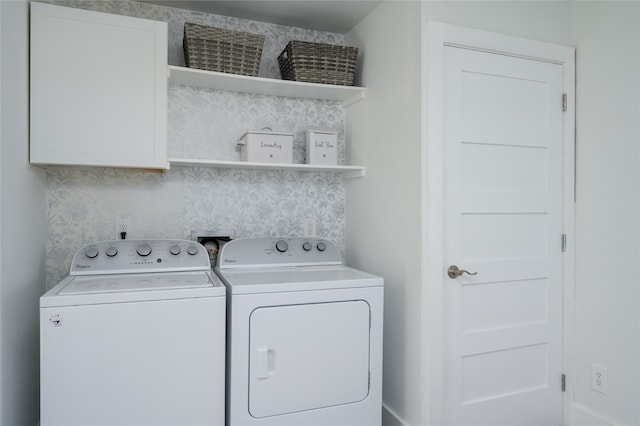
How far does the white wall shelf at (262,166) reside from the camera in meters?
2.25

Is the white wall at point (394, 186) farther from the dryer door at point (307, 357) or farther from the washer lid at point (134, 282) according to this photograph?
the washer lid at point (134, 282)

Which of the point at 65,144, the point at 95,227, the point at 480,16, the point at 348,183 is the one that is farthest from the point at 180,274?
the point at 480,16

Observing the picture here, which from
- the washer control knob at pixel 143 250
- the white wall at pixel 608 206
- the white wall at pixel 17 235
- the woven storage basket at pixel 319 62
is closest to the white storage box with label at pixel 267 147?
the woven storage basket at pixel 319 62

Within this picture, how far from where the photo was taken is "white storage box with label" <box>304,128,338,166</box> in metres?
2.57

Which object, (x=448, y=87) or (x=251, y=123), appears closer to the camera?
(x=448, y=87)

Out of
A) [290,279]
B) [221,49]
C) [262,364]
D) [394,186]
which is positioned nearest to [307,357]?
[262,364]

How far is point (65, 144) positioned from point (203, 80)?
0.77 m

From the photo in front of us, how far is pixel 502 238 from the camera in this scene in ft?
7.41

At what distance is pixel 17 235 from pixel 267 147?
1.21 m

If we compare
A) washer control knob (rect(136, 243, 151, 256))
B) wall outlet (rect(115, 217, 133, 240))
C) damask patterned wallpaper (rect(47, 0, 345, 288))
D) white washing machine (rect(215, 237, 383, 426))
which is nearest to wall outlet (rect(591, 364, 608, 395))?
white washing machine (rect(215, 237, 383, 426))

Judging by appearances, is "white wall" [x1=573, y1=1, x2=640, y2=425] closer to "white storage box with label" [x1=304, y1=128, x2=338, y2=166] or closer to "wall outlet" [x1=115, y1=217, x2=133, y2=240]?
"white storage box with label" [x1=304, y1=128, x2=338, y2=166]

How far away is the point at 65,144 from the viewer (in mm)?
2002

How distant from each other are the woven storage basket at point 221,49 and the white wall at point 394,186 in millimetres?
675

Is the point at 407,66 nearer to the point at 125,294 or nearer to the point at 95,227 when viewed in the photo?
the point at 125,294
